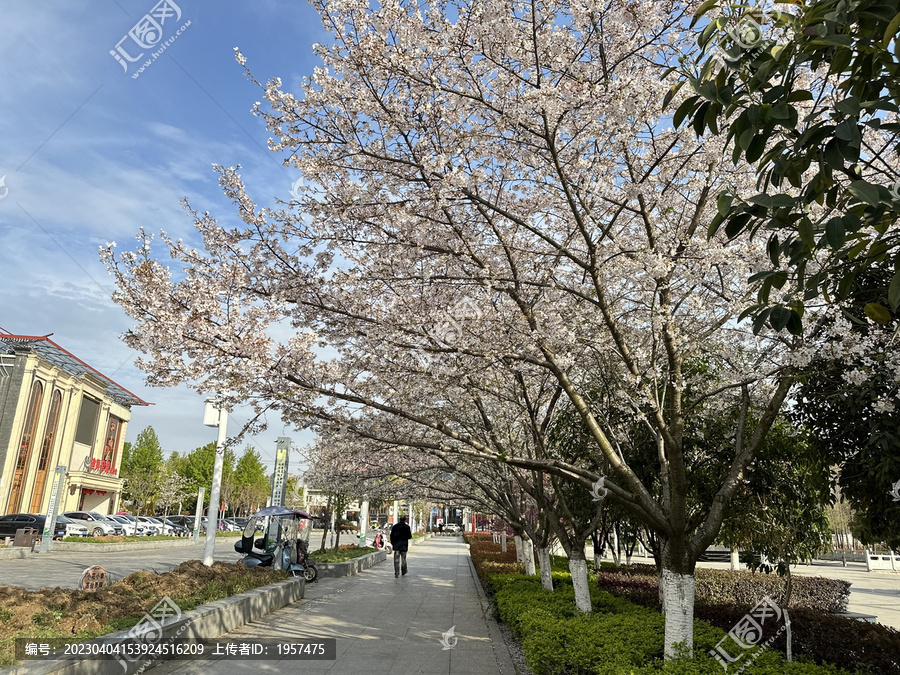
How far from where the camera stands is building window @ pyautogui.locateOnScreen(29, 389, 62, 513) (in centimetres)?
3453

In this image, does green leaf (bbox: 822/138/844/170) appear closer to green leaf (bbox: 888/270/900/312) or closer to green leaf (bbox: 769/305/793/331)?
green leaf (bbox: 888/270/900/312)

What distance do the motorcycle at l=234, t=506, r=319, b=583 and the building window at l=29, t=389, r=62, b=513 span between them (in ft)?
87.9

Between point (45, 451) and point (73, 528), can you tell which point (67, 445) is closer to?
point (45, 451)

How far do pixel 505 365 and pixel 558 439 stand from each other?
4.06 meters

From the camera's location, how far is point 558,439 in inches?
377

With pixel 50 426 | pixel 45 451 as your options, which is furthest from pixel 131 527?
pixel 50 426

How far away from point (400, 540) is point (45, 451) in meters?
30.0

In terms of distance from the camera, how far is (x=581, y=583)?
26.7ft

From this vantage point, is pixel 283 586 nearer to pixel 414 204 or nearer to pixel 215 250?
→ pixel 215 250

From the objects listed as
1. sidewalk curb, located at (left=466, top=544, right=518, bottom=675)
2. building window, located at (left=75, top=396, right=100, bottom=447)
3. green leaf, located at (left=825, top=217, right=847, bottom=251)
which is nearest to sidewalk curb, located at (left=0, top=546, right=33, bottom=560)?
sidewalk curb, located at (left=466, top=544, right=518, bottom=675)

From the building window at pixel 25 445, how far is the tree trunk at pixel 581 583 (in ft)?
119

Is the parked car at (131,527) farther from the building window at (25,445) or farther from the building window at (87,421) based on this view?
the building window at (87,421)

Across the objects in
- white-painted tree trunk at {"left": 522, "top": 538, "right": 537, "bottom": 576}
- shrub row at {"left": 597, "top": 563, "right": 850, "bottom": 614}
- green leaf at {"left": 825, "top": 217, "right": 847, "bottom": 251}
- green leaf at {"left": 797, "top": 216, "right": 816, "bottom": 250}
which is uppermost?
green leaf at {"left": 797, "top": 216, "right": 816, "bottom": 250}

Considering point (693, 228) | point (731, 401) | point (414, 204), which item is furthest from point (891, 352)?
point (414, 204)
